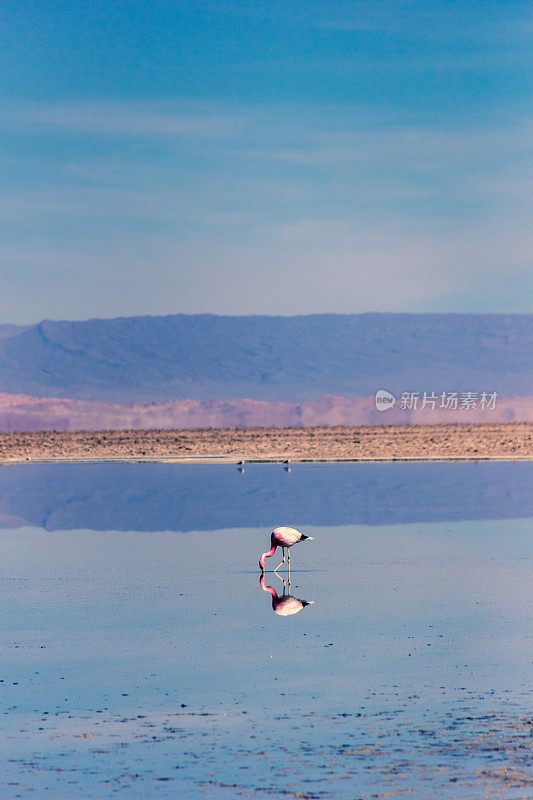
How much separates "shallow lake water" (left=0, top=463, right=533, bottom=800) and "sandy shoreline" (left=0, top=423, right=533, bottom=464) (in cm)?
2238

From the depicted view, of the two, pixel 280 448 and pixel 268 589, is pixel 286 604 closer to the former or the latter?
pixel 268 589

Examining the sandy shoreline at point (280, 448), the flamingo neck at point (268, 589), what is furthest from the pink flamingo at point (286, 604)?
the sandy shoreline at point (280, 448)

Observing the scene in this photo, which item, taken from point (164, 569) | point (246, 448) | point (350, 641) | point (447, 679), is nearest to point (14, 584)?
point (164, 569)

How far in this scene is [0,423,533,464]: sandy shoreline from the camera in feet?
136

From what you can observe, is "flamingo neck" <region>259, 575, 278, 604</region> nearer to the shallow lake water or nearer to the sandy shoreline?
the shallow lake water

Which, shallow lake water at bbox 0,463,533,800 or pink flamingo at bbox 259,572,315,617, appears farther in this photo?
pink flamingo at bbox 259,572,315,617

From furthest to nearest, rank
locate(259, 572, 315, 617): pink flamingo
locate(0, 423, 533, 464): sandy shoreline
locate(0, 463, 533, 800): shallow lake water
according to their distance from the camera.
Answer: locate(0, 423, 533, 464): sandy shoreline
locate(259, 572, 315, 617): pink flamingo
locate(0, 463, 533, 800): shallow lake water

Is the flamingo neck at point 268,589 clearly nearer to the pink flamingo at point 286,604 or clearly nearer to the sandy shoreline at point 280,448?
the pink flamingo at point 286,604

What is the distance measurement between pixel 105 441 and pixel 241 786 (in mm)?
52007

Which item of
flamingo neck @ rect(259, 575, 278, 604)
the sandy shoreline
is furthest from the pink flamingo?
the sandy shoreline

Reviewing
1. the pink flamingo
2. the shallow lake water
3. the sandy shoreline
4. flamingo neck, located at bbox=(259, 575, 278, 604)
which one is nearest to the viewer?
the shallow lake water

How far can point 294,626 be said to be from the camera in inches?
404

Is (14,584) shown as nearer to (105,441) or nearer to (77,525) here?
(77,525)

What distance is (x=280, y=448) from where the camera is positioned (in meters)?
48.3
